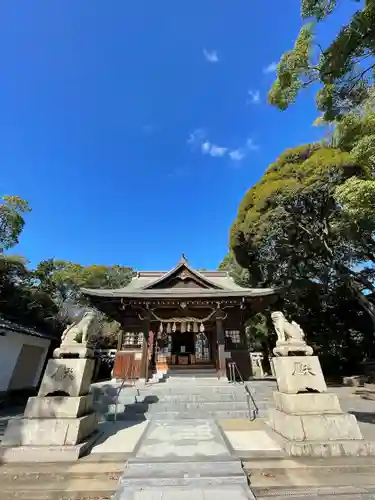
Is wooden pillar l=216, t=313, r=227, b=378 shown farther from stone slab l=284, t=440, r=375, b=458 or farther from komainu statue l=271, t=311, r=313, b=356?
stone slab l=284, t=440, r=375, b=458

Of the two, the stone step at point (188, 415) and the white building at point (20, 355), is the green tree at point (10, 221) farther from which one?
the stone step at point (188, 415)

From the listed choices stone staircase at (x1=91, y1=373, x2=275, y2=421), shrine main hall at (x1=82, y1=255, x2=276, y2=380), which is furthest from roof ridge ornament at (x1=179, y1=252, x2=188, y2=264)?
stone staircase at (x1=91, y1=373, x2=275, y2=421)

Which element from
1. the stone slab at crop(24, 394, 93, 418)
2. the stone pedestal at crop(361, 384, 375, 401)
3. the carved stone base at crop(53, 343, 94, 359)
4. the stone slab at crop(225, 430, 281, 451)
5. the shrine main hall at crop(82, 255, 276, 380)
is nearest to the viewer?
the stone slab at crop(225, 430, 281, 451)

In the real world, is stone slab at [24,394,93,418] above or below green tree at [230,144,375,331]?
below

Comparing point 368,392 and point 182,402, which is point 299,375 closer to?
point 182,402

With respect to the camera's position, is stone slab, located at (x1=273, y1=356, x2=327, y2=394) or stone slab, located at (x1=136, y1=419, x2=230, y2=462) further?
stone slab, located at (x1=273, y1=356, x2=327, y2=394)

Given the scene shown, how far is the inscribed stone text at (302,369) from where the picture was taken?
18.2 feet

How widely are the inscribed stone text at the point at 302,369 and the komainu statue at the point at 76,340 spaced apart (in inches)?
191

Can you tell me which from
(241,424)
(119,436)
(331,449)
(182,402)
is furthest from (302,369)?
(182,402)

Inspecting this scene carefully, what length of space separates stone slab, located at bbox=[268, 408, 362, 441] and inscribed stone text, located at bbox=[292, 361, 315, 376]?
0.81m

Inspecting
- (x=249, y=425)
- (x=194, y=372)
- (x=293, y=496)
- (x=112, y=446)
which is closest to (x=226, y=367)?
(x=194, y=372)

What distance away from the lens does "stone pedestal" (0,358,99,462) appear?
458cm

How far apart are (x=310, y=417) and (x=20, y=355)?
13914mm

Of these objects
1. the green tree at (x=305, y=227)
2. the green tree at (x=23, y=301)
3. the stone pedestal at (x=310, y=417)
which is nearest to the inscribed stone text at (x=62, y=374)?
the stone pedestal at (x=310, y=417)
